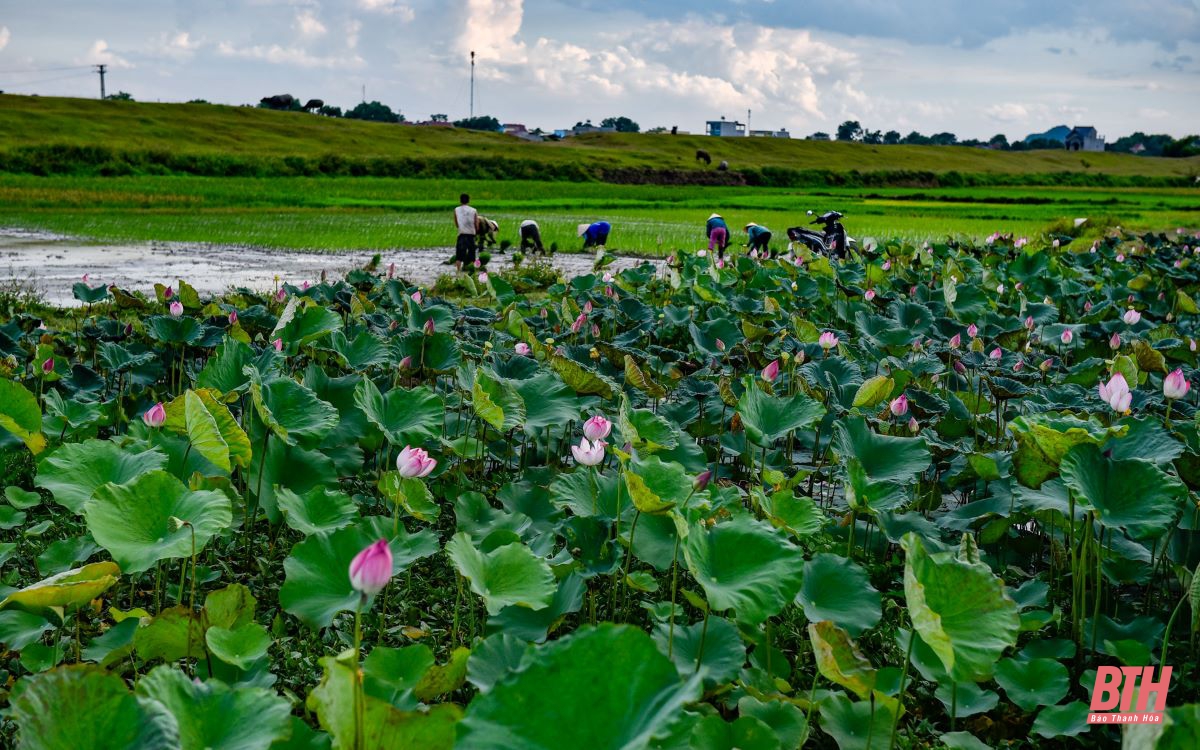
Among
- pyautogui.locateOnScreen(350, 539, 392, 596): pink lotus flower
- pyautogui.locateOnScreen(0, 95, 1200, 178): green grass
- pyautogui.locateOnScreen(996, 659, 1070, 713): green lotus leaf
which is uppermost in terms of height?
pyautogui.locateOnScreen(0, 95, 1200, 178): green grass

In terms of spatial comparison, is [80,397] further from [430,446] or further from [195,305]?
[430,446]

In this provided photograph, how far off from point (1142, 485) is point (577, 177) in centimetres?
3752

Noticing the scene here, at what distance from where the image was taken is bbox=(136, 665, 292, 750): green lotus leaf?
1.18 metres

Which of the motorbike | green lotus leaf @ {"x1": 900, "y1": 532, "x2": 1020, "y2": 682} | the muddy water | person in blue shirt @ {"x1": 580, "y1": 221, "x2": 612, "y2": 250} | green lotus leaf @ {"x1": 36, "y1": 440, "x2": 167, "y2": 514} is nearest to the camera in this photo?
green lotus leaf @ {"x1": 900, "y1": 532, "x2": 1020, "y2": 682}

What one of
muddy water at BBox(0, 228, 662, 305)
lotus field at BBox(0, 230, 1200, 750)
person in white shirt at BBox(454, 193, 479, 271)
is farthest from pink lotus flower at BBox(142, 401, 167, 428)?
person in white shirt at BBox(454, 193, 479, 271)

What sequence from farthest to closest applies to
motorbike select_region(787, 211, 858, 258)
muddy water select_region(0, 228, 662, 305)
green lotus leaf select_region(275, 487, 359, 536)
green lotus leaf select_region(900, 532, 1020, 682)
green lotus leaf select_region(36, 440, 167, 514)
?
muddy water select_region(0, 228, 662, 305)
motorbike select_region(787, 211, 858, 258)
green lotus leaf select_region(275, 487, 359, 536)
green lotus leaf select_region(36, 440, 167, 514)
green lotus leaf select_region(900, 532, 1020, 682)

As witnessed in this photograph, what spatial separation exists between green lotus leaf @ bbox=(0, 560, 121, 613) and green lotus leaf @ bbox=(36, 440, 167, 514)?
0.37 meters

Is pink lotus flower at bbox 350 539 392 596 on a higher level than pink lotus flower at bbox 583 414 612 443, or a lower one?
higher

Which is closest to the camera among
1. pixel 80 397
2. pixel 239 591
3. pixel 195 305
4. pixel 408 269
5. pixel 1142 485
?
pixel 239 591

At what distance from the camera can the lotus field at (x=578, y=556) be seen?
1.19m

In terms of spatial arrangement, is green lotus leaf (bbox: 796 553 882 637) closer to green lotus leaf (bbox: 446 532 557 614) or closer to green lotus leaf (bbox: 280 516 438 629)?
green lotus leaf (bbox: 446 532 557 614)

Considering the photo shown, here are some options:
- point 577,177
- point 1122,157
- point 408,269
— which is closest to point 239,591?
point 408,269

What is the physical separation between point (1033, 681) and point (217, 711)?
4.88 feet

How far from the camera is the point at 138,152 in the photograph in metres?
32.2
